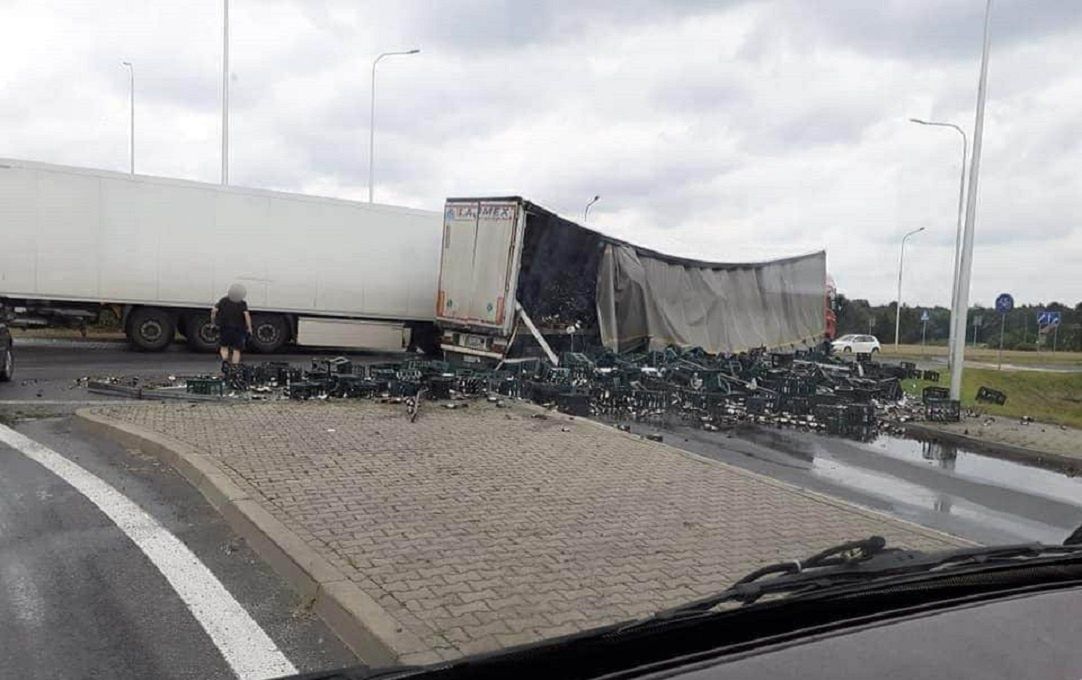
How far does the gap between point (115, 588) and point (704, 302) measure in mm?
15951

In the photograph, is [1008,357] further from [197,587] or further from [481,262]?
[197,587]

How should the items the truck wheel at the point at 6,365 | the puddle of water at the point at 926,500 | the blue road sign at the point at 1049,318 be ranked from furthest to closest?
the blue road sign at the point at 1049,318
the truck wheel at the point at 6,365
the puddle of water at the point at 926,500

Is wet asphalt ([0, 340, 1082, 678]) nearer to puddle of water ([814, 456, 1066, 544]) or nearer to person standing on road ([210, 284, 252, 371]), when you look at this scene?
puddle of water ([814, 456, 1066, 544])

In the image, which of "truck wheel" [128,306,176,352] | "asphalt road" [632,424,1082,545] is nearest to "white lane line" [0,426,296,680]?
"asphalt road" [632,424,1082,545]

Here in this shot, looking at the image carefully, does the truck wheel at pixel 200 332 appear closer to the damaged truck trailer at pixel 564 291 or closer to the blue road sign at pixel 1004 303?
the damaged truck trailer at pixel 564 291

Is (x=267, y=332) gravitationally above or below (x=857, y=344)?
above

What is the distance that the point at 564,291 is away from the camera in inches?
670

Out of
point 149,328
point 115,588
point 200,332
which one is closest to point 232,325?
point 200,332

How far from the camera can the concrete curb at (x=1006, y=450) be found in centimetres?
1101

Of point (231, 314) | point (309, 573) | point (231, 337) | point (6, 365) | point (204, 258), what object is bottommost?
point (309, 573)

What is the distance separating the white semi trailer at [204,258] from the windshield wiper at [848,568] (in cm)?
1810

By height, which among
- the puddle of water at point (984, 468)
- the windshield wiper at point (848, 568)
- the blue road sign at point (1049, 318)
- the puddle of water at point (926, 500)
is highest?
the blue road sign at point (1049, 318)

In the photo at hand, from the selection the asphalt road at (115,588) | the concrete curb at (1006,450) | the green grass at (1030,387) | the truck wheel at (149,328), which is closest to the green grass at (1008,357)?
the green grass at (1030,387)

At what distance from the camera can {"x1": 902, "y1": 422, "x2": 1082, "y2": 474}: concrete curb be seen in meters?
11.0
